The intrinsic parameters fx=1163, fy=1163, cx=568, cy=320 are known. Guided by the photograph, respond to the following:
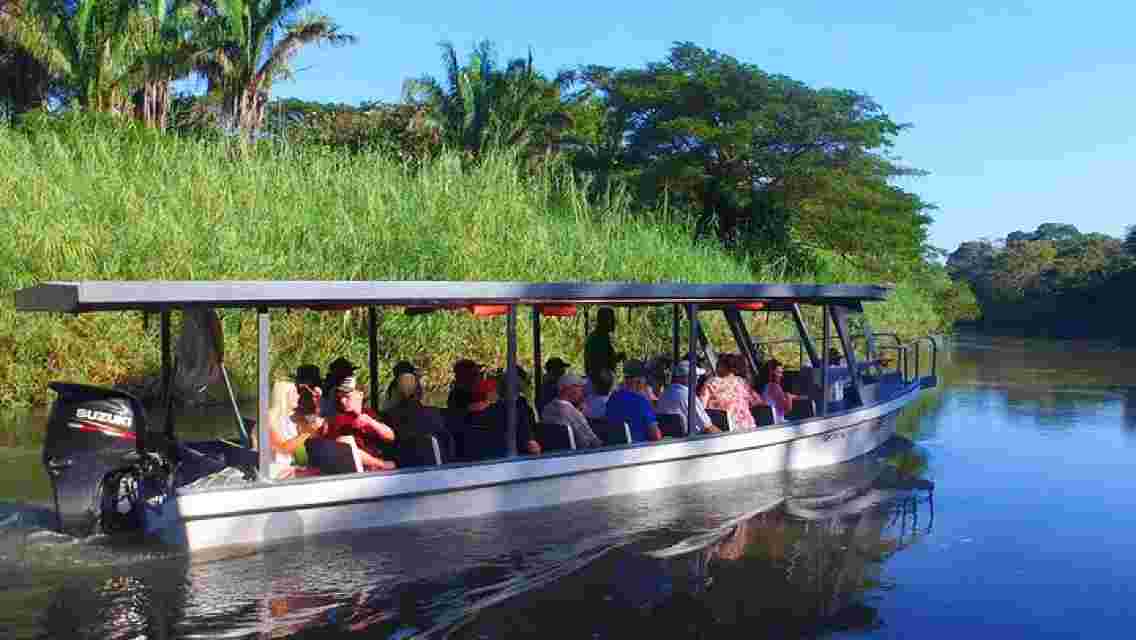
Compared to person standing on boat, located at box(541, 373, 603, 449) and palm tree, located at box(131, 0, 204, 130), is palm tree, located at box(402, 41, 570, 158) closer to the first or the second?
palm tree, located at box(131, 0, 204, 130)

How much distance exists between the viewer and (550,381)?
10.9m

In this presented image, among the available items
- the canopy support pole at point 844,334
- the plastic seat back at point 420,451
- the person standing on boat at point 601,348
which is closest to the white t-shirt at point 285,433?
the plastic seat back at point 420,451

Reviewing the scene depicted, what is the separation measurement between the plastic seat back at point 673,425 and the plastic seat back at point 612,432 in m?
0.44

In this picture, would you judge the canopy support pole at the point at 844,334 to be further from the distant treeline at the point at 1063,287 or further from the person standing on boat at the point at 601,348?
the distant treeline at the point at 1063,287

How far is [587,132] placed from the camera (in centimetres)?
4138

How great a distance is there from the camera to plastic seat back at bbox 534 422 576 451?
363 inches

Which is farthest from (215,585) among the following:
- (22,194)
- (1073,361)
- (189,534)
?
(1073,361)

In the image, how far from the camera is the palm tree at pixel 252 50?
31.2 metres

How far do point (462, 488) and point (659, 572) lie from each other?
162 cm

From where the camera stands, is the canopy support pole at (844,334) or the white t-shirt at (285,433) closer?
the white t-shirt at (285,433)

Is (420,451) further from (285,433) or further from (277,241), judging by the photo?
(277,241)

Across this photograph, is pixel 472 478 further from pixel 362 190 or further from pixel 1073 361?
pixel 1073 361

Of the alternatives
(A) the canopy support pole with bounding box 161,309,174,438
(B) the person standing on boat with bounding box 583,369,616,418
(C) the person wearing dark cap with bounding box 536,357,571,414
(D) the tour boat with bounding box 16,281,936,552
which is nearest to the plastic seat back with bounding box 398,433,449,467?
(D) the tour boat with bounding box 16,281,936,552

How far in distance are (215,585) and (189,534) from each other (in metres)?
0.45
